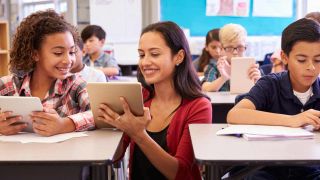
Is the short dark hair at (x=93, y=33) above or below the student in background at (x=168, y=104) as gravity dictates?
A: above

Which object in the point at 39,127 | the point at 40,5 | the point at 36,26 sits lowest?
the point at 39,127

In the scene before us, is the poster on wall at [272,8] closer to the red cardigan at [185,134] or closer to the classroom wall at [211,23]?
the classroom wall at [211,23]

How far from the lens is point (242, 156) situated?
1.20 m

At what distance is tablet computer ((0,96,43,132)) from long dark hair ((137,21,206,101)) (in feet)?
1.80

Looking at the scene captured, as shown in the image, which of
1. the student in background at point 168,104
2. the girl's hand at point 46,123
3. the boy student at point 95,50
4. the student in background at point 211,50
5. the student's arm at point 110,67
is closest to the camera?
the girl's hand at point 46,123

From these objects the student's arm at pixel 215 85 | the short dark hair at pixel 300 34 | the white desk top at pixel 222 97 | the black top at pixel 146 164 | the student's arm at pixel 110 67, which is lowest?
the black top at pixel 146 164

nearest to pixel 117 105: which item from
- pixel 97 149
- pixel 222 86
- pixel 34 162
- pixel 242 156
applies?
pixel 97 149

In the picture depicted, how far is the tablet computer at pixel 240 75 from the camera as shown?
9.34ft

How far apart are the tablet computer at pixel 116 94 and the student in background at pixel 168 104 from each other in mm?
76

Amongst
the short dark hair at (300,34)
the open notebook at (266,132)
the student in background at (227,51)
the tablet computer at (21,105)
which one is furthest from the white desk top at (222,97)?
the tablet computer at (21,105)

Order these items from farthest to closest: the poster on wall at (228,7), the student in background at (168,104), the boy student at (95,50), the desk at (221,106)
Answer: the poster on wall at (228,7) → the boy student at (95,50) → the desk at (221,106) → the student in background at (168,104)

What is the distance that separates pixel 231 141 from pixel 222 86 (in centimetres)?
187

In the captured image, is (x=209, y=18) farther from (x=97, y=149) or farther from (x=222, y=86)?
(x=97, y=149)

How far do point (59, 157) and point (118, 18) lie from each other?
409 cm
